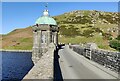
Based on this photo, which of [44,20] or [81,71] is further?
[44,20]

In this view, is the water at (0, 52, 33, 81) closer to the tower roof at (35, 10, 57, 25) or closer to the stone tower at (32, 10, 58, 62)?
the stone tower at (32, 10, 58, 62)

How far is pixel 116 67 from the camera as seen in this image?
86.6 ft

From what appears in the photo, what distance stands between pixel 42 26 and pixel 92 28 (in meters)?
119

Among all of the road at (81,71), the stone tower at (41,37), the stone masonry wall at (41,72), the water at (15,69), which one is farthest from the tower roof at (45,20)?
the stone masonry wall at (41,72)

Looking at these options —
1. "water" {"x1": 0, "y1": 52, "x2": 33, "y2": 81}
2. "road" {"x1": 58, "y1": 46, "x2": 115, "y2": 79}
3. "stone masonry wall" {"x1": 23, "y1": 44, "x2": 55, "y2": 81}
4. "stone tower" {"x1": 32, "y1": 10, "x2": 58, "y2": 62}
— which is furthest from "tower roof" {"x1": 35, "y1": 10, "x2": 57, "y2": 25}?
"stone masonry wall" {"x1": 23, "y1": 44, "x2": 55, "y2": 81}

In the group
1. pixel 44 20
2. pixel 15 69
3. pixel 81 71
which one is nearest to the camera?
pixel 81 71

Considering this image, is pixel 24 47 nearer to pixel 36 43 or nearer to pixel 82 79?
pixel 36 43

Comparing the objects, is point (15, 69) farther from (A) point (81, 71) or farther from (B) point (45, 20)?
(A) point (81, 71)

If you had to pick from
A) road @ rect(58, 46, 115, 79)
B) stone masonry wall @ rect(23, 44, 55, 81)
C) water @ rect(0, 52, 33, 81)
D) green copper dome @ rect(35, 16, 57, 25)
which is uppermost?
green copper dome @ rect(35, 16, 57, 25)

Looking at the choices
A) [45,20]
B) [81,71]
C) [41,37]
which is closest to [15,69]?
[41,37]

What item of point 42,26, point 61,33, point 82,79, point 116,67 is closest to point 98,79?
point 82,79

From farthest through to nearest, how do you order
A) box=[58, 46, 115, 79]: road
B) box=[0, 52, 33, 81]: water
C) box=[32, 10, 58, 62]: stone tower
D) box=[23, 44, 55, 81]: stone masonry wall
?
box=[32, 10, 58, 62]: stone tower → box=[0, 52, 33, 81]: water → box=[58, 46, 115, 79]: road → box=[23, 44, 55, 81]: stone masonry wall

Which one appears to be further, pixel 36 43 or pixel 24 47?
pixel 24 47

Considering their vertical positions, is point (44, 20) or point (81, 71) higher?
point (44, 20)
